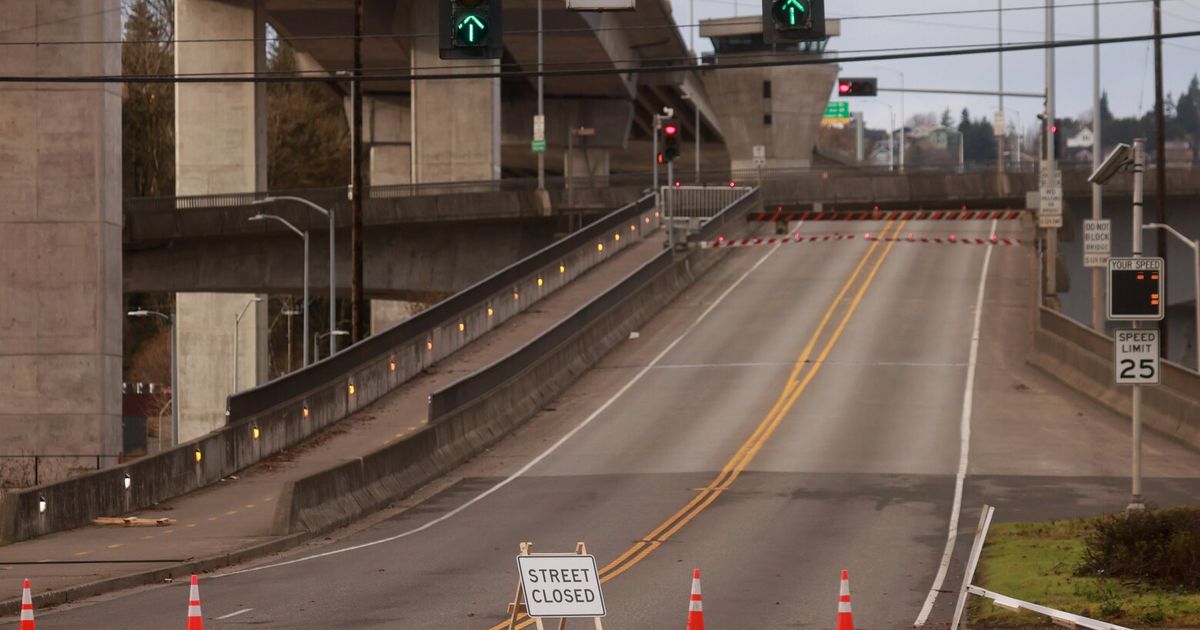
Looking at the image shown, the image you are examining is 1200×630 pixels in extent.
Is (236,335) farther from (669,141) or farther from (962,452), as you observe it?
(962,452)

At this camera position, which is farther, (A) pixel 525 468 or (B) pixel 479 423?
(B) pixel 479 423

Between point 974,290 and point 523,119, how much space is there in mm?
50919

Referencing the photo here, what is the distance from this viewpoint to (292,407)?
34.2 m

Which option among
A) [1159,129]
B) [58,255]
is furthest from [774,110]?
[58,255]

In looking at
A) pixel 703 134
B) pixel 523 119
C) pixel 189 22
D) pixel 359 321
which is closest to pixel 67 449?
pixel 359 321

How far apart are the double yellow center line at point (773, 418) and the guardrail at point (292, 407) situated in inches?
343

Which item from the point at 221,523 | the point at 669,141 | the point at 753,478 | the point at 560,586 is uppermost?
the point at 669,141

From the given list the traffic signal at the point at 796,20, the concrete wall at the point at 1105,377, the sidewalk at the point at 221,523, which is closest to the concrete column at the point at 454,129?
the sidewalk at the point at 221,523

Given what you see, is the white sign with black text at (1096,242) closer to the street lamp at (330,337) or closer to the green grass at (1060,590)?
the street lamp at (330,337)

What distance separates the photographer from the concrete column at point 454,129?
230 ft

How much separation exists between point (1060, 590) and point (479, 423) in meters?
19.5

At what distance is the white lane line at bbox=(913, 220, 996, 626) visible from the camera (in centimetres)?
1905

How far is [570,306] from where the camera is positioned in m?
49.7

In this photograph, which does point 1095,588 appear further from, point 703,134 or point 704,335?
point 703,134
